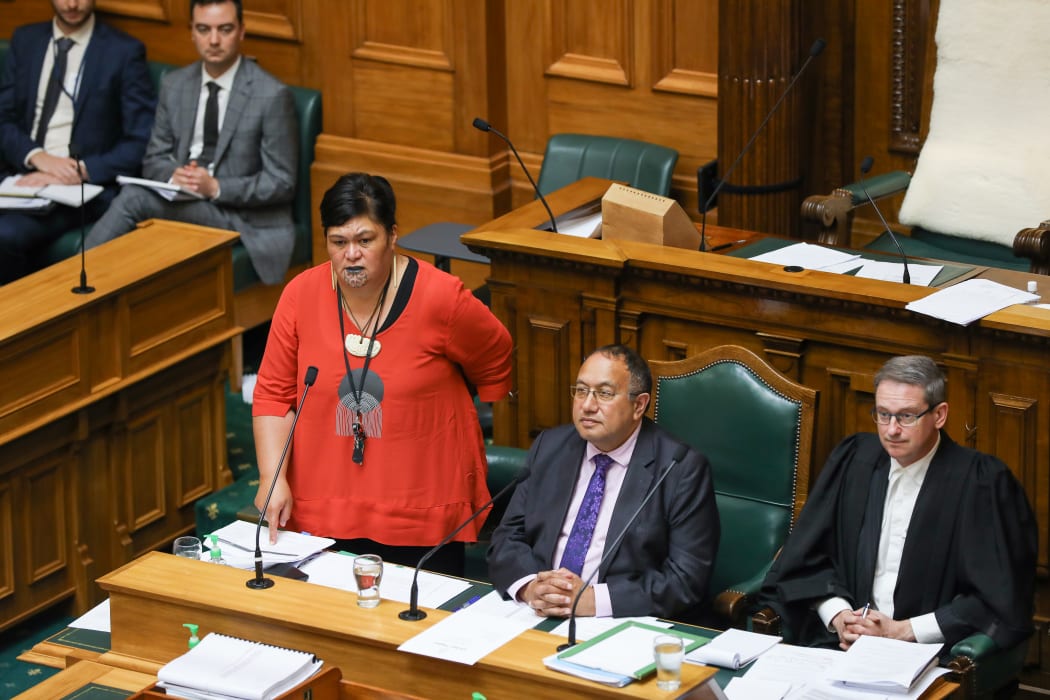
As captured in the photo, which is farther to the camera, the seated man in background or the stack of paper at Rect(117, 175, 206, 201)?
the stack of paper at Rect(117, 175, 206, 201)

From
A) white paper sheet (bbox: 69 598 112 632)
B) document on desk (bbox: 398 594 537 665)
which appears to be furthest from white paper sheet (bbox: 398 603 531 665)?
white paper sheet (bbox: 69 598 112 632)

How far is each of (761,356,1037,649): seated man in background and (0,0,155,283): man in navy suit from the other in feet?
12.4

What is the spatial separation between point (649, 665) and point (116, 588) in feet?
3.74

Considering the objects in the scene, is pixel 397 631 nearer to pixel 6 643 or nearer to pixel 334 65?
pixel 6 643

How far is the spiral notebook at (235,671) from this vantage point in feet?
10.6

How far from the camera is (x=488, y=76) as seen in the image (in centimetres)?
674

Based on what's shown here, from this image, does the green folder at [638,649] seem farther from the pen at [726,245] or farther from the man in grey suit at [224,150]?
the man in grey suit at [224,150]

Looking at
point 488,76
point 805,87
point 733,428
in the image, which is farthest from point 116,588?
point 488,76

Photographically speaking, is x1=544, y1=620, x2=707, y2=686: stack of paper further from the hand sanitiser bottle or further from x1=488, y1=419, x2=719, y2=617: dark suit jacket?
the hand sanitiser bottle

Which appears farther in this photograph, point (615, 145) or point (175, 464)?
point (615, 145)

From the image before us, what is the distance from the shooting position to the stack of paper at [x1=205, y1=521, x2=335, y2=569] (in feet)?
12.8

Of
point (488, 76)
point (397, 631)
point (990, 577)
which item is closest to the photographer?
point (397, 631)

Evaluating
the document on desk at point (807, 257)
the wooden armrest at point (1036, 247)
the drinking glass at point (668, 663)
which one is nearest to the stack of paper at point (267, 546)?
the drinking glass at point (668, 663)

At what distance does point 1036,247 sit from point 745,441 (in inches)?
50.6
